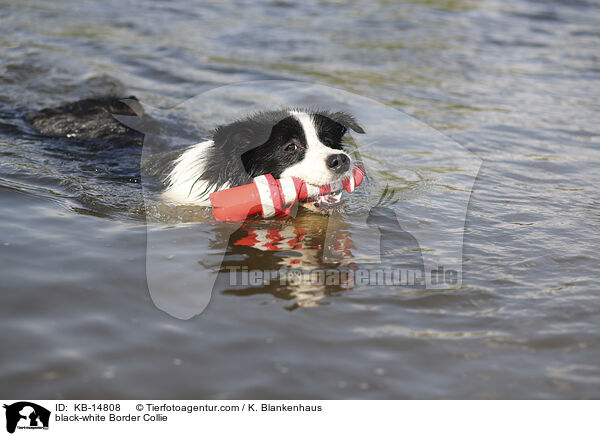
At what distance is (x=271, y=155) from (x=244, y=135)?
0.79ft

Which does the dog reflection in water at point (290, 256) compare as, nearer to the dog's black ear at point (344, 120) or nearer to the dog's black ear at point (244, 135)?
the dog's black ear at point (244, 135)

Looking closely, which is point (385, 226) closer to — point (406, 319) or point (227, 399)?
point (406, 319)

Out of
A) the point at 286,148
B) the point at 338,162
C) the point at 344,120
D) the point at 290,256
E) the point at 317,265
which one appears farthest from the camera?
the point at 344,120

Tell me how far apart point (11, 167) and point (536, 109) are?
5.96 metres

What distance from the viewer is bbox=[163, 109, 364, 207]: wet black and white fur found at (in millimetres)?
4148

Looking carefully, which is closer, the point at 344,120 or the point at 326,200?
the point at 326,200

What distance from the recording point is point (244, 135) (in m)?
4.25

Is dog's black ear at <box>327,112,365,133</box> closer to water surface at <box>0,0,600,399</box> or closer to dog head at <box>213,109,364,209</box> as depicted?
dog head at <box>213,109,364,209</box>

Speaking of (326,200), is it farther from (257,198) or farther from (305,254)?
(305,254)

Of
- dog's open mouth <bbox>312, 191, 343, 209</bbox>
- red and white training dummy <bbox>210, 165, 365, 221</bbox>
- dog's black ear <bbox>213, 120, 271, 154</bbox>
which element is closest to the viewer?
red and white training dummy <bbox>210, 165, 365, 221</bbox>

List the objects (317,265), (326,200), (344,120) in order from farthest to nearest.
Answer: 1. (344,120)
2. (326,200)
3. (317,265)

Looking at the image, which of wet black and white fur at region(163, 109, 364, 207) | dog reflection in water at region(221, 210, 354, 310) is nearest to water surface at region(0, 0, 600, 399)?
dog reflection in water at region(221, 210, 354, 310)

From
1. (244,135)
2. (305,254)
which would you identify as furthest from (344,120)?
(305,254)
